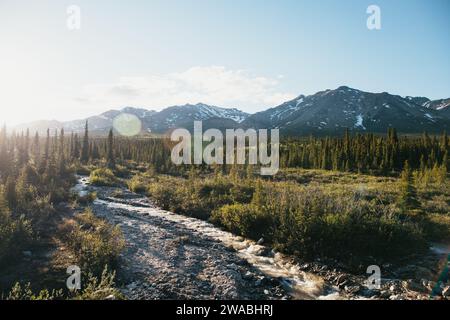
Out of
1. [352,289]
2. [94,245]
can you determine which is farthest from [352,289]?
[94,245]

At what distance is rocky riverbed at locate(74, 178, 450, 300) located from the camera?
12.1 metres

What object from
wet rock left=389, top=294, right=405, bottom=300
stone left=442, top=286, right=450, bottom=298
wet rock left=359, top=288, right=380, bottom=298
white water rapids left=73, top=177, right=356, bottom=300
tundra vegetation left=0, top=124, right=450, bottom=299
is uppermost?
tundra vegetation left=0, top=124, right=450, bottom=299

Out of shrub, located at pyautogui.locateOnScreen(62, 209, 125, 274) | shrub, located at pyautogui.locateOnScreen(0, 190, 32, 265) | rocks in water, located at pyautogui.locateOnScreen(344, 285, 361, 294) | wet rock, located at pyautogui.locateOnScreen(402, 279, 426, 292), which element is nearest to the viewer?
wet rock, located at pyautogui.locateOnScreen(402, 279, 426, 292)

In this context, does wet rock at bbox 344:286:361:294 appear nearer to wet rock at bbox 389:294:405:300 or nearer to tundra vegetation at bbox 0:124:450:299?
wet rock at bbox 389:294:405:300

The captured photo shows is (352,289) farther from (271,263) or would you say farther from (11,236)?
(11,236)

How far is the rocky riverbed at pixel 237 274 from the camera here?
1212 cm

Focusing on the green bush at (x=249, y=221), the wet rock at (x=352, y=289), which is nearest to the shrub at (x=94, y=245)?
the green bush at (x=249, y=221)

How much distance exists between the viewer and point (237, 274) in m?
14.1

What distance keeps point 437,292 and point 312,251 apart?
5428 millimetres

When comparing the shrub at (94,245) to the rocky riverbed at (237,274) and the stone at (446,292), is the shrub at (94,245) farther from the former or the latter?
the stone at (446,292)

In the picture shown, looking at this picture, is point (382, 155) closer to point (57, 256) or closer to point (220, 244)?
point (220, 244)

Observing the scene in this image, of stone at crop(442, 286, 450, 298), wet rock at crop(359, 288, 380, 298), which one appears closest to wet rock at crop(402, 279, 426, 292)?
stone at crop(442, 286, 450, 298)
